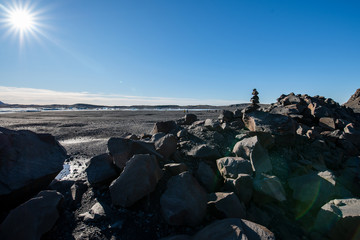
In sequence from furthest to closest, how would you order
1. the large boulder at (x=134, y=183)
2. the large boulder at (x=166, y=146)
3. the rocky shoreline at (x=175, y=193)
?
1. the large boulder at (x=166, y=146)
2. the large boulder at (x=134, y=183)
3. the rocky shoreline at (x=175, y=193)

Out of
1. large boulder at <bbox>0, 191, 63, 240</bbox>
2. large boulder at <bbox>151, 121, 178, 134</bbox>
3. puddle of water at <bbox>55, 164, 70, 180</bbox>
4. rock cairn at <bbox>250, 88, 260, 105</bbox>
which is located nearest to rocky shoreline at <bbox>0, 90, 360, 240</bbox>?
large boulder at <bbox>0, 191, 63, 240</bbox>

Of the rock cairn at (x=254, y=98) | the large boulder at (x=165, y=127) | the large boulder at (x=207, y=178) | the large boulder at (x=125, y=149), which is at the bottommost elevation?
the large boulder at (x=207, y=178)

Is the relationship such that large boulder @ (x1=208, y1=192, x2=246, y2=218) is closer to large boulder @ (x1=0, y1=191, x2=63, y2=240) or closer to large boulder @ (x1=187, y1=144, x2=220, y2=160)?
large boulder @ (x1=187, y1=144, x2=220, y2=160)

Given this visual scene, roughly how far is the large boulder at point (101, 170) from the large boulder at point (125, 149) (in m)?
0.15

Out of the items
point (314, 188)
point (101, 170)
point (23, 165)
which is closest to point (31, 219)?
point (23, 165)

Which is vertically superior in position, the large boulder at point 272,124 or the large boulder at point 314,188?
the large boulder at point 272,124

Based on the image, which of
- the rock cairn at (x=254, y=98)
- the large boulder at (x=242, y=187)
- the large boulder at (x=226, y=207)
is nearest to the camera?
the large boulder at (x=226, y=207)

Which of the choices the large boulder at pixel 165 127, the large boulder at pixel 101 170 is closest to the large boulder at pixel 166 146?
the large boulder at pixel 101 170

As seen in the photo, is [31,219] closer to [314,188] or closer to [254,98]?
[314,188]

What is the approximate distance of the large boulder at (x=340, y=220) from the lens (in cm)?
315

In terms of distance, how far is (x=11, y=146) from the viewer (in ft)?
11.4

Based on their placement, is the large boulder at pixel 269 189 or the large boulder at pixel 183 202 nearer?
the large boulder at pixel 183 202

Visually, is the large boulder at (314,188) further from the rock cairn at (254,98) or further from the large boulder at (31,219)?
the large boulder at (31,219)

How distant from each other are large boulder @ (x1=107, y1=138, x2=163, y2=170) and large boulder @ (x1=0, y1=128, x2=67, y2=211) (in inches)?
43.5
